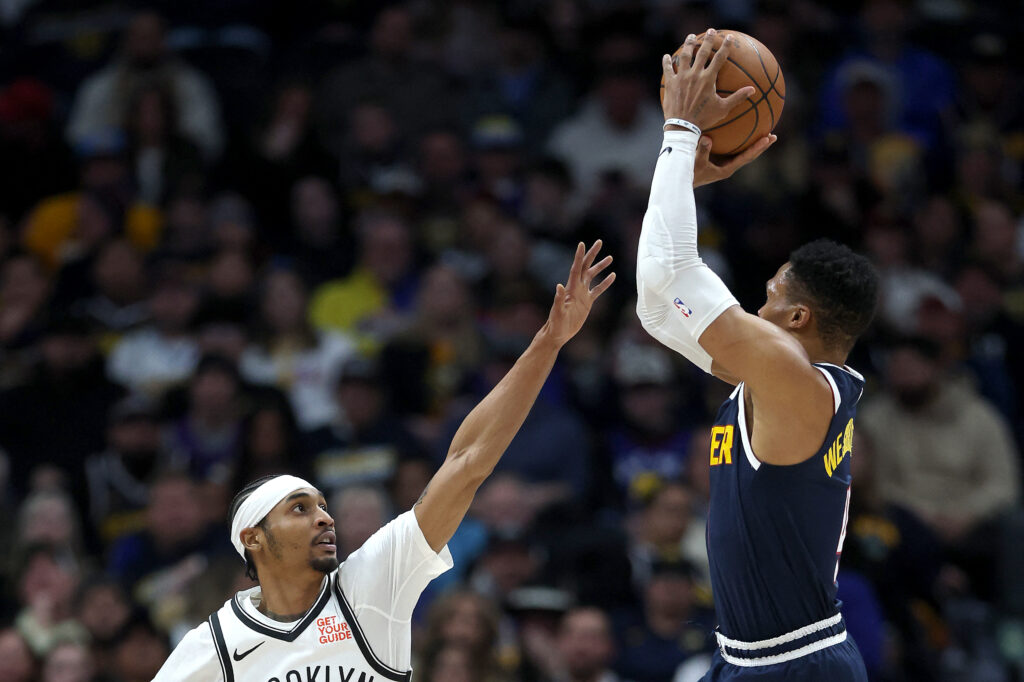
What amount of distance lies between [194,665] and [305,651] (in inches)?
15.3

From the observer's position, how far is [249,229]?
12328 millimetres

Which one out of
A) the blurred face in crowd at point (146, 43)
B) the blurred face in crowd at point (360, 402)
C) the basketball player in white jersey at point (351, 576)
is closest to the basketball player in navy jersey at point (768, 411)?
the basketball player in white jersey at point (351, 576)

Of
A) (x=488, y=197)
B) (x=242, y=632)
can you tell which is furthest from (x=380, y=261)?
(x=242, y=632)

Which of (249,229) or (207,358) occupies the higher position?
(249,229)

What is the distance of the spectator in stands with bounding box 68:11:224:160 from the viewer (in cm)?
1321

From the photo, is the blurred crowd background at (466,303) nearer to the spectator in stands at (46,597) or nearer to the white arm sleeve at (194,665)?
the spectator in stands at (46,597)

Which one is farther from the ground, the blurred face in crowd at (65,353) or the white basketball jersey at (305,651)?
the blurred face in crowd at (65,353)

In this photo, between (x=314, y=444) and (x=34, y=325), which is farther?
(x=34, y=325)

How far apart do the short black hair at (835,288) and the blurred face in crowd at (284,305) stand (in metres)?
7.00

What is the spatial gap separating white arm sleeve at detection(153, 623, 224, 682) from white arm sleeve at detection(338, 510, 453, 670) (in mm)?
518

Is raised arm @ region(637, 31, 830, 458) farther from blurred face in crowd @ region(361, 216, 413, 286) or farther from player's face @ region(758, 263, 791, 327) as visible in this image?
blurred face in crowd @ region(361, 216, 413, 286)

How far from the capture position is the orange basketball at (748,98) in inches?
193

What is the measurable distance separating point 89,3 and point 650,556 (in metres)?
9.10

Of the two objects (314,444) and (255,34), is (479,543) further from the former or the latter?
(255,34)
